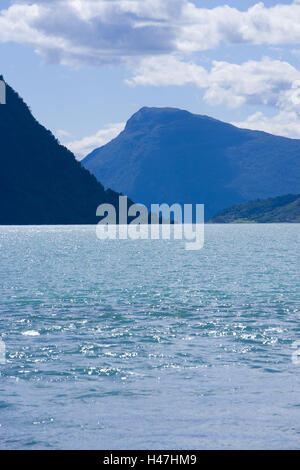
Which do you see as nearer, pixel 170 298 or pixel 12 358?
pixel 12 358

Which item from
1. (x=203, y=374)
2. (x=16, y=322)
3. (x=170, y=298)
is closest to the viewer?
(x=203, y=374)

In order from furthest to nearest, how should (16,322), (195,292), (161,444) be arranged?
(195,292) → (16,322) → (161,444)

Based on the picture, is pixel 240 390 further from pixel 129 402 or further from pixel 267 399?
pixel 129 402

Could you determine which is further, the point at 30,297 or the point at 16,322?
the point at 30,297

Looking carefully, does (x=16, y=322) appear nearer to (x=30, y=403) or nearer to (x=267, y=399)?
(x=30, y=403)

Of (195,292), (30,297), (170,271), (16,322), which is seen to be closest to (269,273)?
(170,271)

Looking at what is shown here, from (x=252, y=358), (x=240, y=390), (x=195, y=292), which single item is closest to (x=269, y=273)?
(x=195, y=292)

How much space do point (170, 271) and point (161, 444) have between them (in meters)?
81.2

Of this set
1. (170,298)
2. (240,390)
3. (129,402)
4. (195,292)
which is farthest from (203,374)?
(195,292)

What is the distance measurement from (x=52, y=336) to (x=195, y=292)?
30575 millimetres

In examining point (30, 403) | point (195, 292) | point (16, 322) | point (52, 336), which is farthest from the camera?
point (195, 292)

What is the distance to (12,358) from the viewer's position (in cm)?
3412

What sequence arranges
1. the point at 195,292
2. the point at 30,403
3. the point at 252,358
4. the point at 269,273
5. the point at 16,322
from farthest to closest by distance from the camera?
1. the point at 269,273
2. the point at 195,292
3. the point at 16,322
4. the point at 252,358
5. the point at 30,403

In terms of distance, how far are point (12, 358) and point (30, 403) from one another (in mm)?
8481
